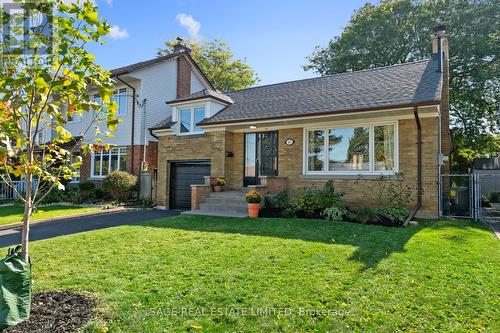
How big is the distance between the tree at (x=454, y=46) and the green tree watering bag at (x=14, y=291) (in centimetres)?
2571

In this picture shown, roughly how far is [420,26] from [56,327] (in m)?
27.4

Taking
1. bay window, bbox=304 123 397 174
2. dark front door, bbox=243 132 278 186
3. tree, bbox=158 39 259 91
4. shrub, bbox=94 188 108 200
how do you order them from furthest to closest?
tree, bbox=158 39 259 91 → shrub, bbox=94 188 108 200 → dark front door, bbox=243 132 278 186 → bay window, bbox=304 123 397 174

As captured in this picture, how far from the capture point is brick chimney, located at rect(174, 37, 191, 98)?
1958cm

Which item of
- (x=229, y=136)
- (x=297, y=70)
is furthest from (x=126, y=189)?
(x=297, y=70)

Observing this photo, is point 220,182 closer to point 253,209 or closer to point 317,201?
point 253,209

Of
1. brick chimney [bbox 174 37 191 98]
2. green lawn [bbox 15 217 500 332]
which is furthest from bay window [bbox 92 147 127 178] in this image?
green lawn [bbox 15 217 500 332]

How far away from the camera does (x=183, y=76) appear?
784 inches

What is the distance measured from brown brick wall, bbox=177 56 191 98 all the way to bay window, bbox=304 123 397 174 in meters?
10.9

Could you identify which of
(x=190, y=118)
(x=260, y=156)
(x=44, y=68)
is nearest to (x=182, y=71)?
(x=190, y=118)

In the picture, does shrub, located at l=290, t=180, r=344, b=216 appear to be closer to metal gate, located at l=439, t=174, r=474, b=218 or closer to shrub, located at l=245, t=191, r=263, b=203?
shrub, located at l=245, t=191, r=263, b=203

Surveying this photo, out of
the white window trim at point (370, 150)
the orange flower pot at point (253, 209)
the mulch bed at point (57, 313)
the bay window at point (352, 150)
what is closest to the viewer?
the mulch bed at point (57, 313)

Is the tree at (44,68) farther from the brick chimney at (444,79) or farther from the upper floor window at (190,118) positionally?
the brick chimney at (444,79)

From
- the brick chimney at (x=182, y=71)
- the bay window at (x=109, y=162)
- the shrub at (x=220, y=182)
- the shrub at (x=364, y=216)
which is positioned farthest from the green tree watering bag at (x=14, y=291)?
the brick chimney at (x=182, y=71)

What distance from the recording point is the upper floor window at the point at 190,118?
14.5 metres
